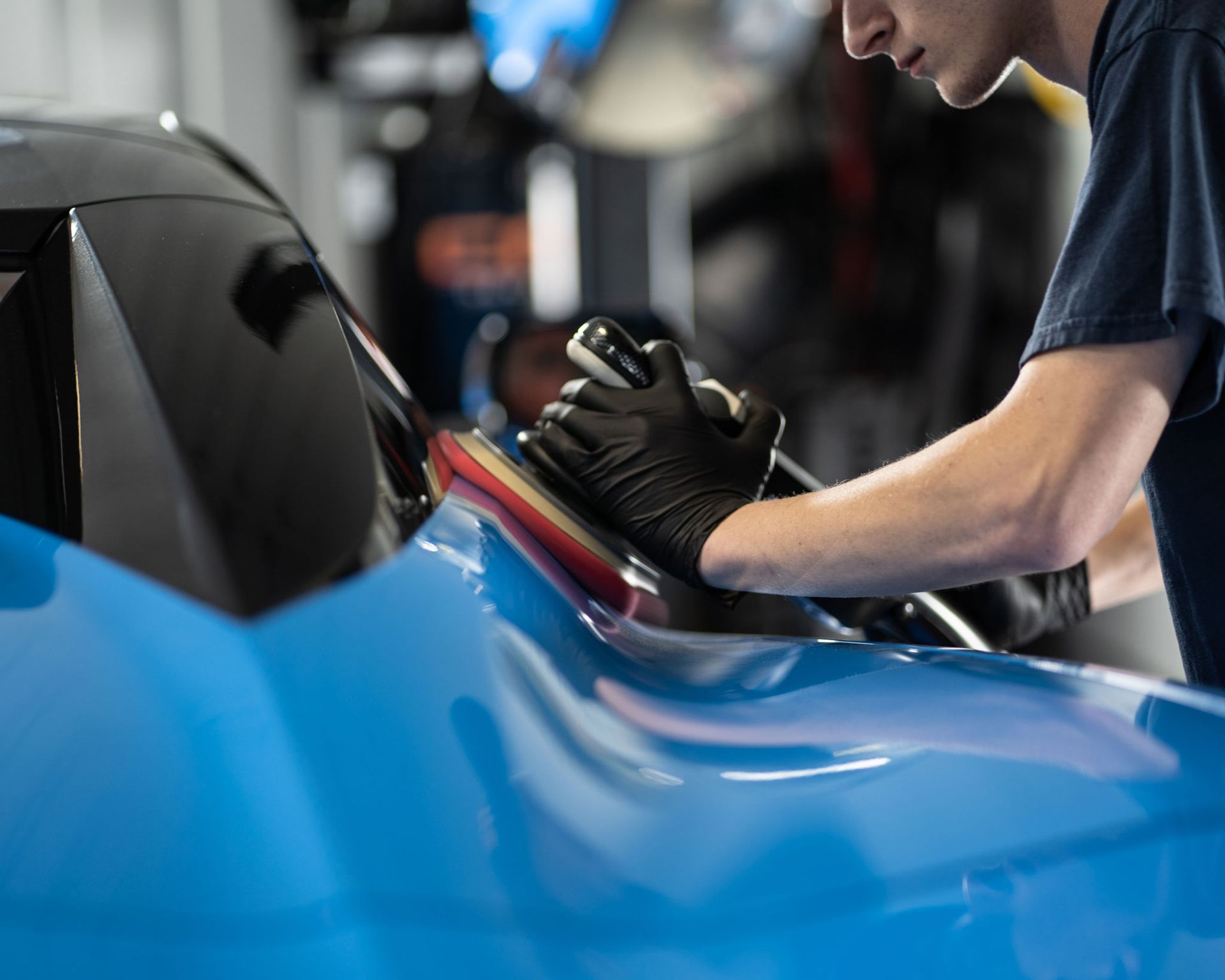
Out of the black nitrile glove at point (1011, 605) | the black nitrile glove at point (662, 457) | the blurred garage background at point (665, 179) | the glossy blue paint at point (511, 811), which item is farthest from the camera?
the blurred garage background at point (665, 179)

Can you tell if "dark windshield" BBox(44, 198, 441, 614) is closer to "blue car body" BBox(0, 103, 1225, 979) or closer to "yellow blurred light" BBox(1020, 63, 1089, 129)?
"blue car body" BBox(0, 103, 1225, 979)

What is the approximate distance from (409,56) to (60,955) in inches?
216

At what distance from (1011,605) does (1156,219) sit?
533mm

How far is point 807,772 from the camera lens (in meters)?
0.55

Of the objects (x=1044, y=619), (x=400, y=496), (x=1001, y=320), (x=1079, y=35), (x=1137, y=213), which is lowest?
(x=1001, y=320)

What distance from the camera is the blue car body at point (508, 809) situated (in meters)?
0.42

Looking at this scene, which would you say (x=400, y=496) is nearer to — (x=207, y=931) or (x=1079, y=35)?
(x=207, y=931)

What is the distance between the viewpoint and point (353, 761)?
49 centimetres

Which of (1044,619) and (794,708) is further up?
(794,708)

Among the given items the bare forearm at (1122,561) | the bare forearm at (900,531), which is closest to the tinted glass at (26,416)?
the bare forearm at (900,531)

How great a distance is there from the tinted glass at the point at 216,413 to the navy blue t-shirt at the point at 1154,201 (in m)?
0.52

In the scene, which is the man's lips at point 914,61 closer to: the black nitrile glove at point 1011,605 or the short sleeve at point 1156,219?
the short sleeve at point 1156,219

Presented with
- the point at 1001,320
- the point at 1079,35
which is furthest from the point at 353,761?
the point at 1001,320

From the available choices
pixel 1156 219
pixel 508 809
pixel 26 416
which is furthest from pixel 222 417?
pixel 1156 219
